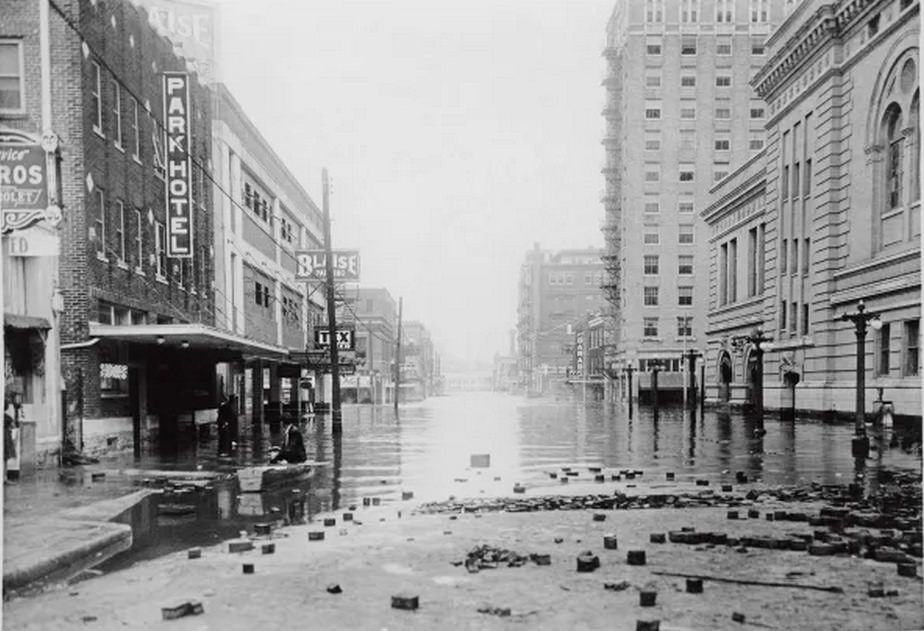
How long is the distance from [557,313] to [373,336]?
30232 mm

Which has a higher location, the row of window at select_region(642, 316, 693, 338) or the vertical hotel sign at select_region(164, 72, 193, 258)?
the vertical hotel sign at select_region(164, 72, 193, 258)

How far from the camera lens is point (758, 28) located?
39.6m

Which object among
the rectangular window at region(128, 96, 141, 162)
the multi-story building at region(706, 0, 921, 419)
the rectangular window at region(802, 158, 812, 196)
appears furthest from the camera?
the rectangular window at region(802, 158, 812, 196)

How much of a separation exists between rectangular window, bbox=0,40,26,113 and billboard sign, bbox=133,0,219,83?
2.07m

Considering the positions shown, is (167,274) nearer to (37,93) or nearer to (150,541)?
(37,93)

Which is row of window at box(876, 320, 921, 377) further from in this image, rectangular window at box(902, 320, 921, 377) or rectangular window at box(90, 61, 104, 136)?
rectangular window at box(90, 61, 104, 136)

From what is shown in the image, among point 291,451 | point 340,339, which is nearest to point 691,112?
point 340,339

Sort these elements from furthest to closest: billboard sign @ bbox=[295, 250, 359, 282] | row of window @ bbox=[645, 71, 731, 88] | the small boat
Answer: row of window @ bbox=[645, 71, 731, 88]
billboard sign @ bbox=[295, 250, 359, 282]
the small boat

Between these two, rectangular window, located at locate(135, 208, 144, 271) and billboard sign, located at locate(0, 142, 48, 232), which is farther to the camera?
rectangular window, located at locate(135, 208, 144, 271)

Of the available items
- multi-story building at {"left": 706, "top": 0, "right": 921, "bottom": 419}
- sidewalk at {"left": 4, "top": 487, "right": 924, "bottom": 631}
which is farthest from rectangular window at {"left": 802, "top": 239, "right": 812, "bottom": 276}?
sidewalk at {"left": 4, "top": 487, "right": 924, "bottom": 631}

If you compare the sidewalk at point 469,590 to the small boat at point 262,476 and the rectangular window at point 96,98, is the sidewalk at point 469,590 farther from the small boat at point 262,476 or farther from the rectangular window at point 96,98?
the rectangular window at point 96,98

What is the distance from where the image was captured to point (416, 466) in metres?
17.6

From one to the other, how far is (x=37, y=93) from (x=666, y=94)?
57.0 m

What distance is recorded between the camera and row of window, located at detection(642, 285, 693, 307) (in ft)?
220
